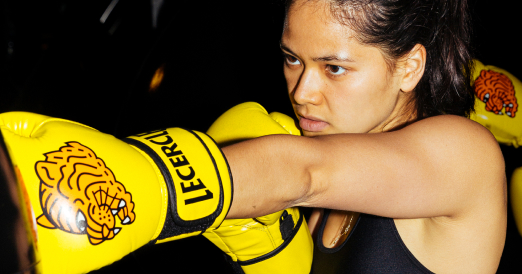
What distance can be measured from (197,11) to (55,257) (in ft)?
4.07

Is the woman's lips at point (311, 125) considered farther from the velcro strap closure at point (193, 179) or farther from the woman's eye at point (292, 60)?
the velcro strap closure at point (193, 179)

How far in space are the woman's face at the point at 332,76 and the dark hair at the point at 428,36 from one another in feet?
0.08

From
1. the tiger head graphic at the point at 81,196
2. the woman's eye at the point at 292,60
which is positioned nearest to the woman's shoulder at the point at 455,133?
the woman's eye at the point at 292,60

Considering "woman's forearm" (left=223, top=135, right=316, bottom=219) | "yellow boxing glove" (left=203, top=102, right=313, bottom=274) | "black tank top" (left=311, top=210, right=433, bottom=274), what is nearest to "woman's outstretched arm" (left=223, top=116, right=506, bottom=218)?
"woman's forearm" (left=223, top=135, right=316, bottom=219)

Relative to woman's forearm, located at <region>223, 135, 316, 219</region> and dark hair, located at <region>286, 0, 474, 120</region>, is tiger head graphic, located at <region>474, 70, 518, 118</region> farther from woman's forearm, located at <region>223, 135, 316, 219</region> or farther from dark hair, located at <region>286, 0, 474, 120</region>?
woman's forearm, located at <region>223, 135, 316, 219</region>

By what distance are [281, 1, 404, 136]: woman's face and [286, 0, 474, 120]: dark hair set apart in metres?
0.02

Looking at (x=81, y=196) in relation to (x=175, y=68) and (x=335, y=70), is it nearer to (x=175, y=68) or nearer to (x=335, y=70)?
(x=335, y=70)

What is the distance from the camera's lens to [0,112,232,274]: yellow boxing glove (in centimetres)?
45

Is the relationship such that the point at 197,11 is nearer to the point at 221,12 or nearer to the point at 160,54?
the point at 221,12

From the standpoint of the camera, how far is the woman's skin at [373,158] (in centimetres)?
59

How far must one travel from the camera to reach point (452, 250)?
0.82m

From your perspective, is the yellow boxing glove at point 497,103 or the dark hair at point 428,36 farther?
the yellow boxing glove at point 497,103

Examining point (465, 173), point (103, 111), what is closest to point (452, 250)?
point (465, 173)

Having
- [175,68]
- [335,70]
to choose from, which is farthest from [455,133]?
[175,68]
